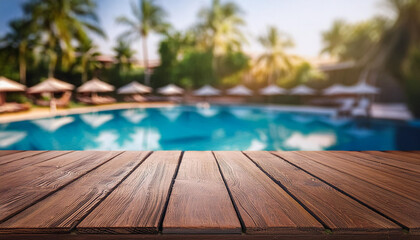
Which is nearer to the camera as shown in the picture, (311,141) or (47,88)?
(311,141)

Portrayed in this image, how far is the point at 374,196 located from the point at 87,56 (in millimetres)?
25053

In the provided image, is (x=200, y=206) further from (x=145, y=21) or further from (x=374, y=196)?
(x=145, y=21)

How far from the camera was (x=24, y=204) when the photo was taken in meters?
0.84

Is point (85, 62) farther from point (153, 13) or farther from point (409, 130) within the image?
point (409, 130)

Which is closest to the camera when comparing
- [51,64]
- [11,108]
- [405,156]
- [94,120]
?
[405,156]

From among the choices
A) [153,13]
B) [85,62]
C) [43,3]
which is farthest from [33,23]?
[153,13]

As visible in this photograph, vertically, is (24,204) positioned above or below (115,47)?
below

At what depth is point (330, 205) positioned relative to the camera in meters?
0.85

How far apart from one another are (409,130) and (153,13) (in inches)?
986

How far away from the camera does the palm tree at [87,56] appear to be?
21.0 meters

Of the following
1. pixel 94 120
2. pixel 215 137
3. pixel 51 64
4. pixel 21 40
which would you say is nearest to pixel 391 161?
pixel 215 137

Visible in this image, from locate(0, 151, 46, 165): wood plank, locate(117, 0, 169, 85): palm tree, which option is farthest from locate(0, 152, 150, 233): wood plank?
locate(117, 0, 169, 85): palm tree

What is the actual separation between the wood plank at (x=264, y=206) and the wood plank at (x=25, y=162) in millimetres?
1164

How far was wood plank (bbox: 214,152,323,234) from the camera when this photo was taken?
27.4 inches
